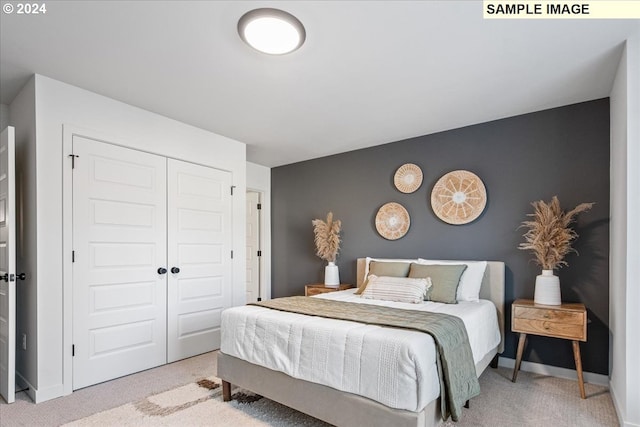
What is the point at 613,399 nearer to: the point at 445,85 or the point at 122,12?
the point at 445,85

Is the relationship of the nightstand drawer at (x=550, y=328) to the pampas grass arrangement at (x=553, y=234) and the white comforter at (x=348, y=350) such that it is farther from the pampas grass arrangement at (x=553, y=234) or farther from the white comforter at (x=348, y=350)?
the pampas grass arrangement at (x=553, y=234)

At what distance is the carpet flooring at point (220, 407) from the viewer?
2.36 meters

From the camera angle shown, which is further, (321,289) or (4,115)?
(321,289)

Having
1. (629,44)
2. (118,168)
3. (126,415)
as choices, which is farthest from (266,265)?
(629,44)

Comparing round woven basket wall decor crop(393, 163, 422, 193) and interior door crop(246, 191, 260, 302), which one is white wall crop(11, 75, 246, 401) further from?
round woven basket wall decor crop(393, 163, 422, 193)

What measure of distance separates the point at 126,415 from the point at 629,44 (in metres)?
4.05

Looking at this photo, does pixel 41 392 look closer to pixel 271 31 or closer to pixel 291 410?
pixel 291 410

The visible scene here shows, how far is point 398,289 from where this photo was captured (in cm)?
322

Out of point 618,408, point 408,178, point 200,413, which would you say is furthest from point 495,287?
point 200,413

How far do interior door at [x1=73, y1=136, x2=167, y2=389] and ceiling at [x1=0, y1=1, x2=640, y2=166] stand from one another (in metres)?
0.62

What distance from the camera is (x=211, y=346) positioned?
A: 3.98 metres

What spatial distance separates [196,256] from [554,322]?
11.0ft

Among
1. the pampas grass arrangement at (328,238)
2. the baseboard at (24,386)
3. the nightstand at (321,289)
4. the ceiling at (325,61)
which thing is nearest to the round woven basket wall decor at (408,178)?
the ceiling at (325,61)

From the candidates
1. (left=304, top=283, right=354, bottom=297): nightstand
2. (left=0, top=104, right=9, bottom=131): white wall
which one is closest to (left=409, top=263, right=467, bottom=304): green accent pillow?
(left=304, top=283, right=354, bottom=297): nightstand
